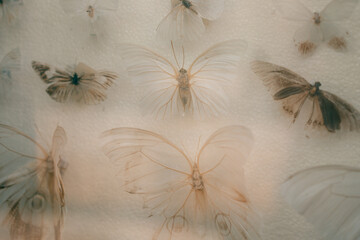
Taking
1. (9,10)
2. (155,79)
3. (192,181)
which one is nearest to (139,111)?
(155,79)

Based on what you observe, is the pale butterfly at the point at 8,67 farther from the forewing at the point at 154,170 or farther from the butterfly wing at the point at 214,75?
the butterfly wing at the point at 214,75

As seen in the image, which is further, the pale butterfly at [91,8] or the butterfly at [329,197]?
the pale butterfly at [91,8]

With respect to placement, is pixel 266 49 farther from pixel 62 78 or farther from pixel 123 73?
pixel 62 78

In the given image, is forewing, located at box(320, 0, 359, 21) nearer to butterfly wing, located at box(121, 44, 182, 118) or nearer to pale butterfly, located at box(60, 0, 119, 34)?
butterfly wing, located at box(121, 44, 182, 118)

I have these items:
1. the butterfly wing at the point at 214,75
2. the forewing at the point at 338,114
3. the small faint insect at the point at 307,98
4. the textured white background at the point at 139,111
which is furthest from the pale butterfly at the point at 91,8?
the forewing at the point at 338,114

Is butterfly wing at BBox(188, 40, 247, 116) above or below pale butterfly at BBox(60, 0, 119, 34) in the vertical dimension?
below

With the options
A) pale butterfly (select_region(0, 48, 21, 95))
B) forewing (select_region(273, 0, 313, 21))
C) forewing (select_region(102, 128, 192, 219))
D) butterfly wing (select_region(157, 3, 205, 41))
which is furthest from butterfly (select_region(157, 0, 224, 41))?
pale butterfly (select_region(0, 48, 21, 95))
